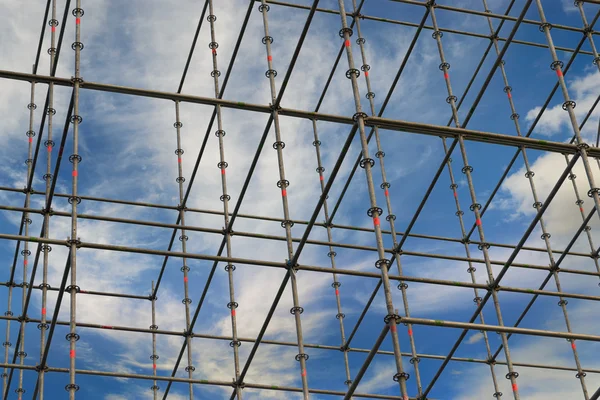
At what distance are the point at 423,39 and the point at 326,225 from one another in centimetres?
879

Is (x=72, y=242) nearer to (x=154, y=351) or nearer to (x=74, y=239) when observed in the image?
(x=74, y=239)

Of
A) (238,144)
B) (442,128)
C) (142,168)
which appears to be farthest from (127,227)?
(442,128)

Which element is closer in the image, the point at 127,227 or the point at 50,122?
the point at 50,122

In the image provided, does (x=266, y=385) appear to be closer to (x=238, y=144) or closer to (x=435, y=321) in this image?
(x=435, y=321)

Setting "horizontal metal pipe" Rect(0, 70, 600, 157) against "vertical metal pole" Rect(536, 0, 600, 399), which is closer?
"vertical metal pole" Rect(536, 0, 600, 399)

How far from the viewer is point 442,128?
13.4 meters

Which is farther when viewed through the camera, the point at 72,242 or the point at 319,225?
the point at 319,225

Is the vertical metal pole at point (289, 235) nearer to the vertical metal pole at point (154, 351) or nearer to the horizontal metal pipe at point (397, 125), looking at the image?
the horizontal metal pipe at point (397, 125)

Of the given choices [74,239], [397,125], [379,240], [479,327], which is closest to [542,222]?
[397,125]

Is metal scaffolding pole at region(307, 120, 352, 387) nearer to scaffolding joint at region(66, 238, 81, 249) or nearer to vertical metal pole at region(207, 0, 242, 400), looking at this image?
vertical metal pole at region(207, 0, 242, 400)

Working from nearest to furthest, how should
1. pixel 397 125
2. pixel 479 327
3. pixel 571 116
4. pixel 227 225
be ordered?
pixel 479 327 → pixel 397 125 → pixel 571 116 → pixel 227 225

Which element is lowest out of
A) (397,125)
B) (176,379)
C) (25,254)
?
(176,379)

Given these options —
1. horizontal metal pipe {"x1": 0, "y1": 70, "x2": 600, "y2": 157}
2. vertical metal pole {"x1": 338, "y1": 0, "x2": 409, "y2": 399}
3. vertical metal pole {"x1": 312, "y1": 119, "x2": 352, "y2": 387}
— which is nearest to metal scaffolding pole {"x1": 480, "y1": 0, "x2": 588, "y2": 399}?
vertical metal pole {"x1": 312, "y1": 119, "x2": 352, "y2": 387}

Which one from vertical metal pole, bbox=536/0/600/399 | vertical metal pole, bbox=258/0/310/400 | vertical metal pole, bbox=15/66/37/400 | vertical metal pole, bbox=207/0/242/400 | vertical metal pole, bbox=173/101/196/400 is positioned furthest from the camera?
vertical metal pole, bbox=15/66/37/400
